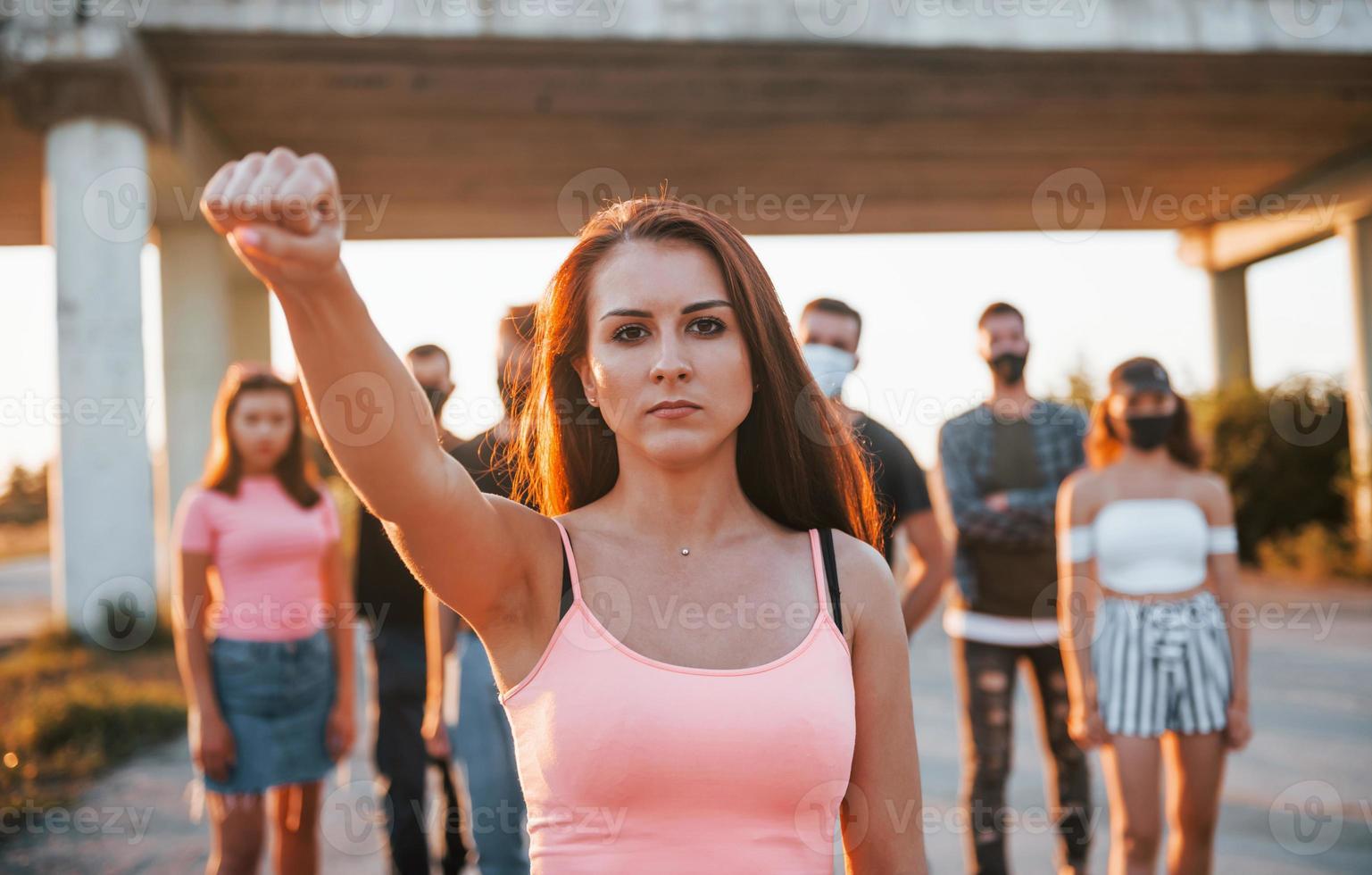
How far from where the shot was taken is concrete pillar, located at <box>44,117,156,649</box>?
9.80 metres

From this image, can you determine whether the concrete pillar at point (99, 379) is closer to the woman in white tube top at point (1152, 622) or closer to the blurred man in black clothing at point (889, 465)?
the blurred man in black clothing at point (889, 465)

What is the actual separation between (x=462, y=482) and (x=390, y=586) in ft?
9.83

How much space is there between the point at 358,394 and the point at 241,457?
123 inches

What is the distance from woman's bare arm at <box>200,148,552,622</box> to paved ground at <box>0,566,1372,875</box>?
12.1 ft

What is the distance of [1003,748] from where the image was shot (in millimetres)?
4113

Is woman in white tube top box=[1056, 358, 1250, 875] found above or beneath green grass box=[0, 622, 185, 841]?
above

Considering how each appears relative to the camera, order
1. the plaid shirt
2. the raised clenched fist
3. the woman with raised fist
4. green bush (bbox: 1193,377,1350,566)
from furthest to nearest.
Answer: green bush (bbox: 1193,377,1350,566) < the plaid shirt < the woman with raised fist < the raised clenched fist

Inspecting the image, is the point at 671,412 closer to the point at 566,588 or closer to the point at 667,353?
the point at 667,353

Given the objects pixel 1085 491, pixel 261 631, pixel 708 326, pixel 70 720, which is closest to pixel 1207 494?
pixel 1085 491

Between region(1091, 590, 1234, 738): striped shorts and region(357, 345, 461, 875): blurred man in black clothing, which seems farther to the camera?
region(357, 345, 461, 875): blurred man in black clothing

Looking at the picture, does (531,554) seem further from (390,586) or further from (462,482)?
(390,586)

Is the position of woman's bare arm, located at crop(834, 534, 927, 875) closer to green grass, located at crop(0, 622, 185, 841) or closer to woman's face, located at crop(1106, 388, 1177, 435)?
woman's face, located at crop(1106, 388, 1177, 435)

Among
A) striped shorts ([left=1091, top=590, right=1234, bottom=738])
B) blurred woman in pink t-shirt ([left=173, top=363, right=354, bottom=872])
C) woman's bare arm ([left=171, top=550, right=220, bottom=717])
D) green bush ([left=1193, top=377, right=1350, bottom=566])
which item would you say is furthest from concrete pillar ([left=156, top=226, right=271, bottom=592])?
green bush ([left=1193, top=377, right=1350, bottom=566])

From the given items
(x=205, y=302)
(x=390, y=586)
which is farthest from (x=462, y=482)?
(x=205, y=302)
